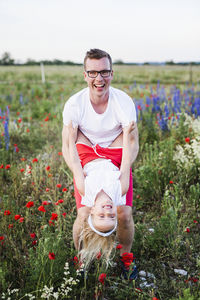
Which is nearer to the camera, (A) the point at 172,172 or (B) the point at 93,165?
(B) the point at 93,165

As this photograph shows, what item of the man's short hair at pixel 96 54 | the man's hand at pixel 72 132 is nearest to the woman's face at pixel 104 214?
the man's hand at pixel 72 132

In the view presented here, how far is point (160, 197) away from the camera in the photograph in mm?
3363

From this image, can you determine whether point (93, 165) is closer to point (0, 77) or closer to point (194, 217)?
point (194, 217)

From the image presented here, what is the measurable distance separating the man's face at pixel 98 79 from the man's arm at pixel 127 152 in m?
0.38

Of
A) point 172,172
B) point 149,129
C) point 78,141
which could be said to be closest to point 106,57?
point 78,141

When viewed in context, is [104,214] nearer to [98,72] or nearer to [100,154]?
[100,154]

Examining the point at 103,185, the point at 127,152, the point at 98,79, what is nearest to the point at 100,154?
the point at 127,152

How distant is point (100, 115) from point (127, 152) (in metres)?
0.41

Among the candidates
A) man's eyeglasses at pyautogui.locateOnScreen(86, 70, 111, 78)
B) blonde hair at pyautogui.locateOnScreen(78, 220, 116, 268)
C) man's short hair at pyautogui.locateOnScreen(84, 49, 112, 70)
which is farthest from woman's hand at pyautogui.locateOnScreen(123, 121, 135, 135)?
blonde hair at pyautogui.locateOnScreen(78, 220, 116, 268)

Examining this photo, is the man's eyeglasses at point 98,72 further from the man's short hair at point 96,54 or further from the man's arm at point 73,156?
the man's arm at point 73,156

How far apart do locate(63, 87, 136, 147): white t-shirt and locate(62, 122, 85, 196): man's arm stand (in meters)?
0.09

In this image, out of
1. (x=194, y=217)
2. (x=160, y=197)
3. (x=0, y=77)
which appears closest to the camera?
(x=194, y=217)

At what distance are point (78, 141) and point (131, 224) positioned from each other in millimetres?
868

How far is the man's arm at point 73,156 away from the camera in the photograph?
223 centimetres
